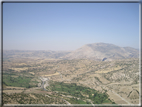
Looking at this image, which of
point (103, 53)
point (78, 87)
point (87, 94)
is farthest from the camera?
point (103, 53)

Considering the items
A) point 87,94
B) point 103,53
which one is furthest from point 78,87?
point 103,53

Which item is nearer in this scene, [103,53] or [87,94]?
[87,94]

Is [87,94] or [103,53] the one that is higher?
[103,53]

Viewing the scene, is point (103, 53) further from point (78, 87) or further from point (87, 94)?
point (87, 94)

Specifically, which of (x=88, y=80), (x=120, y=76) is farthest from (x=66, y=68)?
(x=120, y=76)

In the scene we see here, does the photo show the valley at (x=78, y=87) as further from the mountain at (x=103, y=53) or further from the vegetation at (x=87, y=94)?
the mountain at (x=103, y=53)

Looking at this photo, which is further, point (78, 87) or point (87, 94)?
point (78, 87)

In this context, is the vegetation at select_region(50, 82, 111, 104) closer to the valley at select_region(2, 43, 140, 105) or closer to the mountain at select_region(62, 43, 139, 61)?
the valley at select_region(2, 43, 140, 105)

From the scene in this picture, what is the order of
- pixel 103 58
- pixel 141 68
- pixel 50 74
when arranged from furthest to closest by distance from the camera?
pixel 103 58 < pixel 50 74 < pixel 141 68

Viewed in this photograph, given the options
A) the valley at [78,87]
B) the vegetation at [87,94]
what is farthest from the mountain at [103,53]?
the vegetation at [87,94]

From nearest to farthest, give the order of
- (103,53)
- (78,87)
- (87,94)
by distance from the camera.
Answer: (87,94) < (78,87) < (103,53)

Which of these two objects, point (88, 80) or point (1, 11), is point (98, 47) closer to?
point (88, 80)
